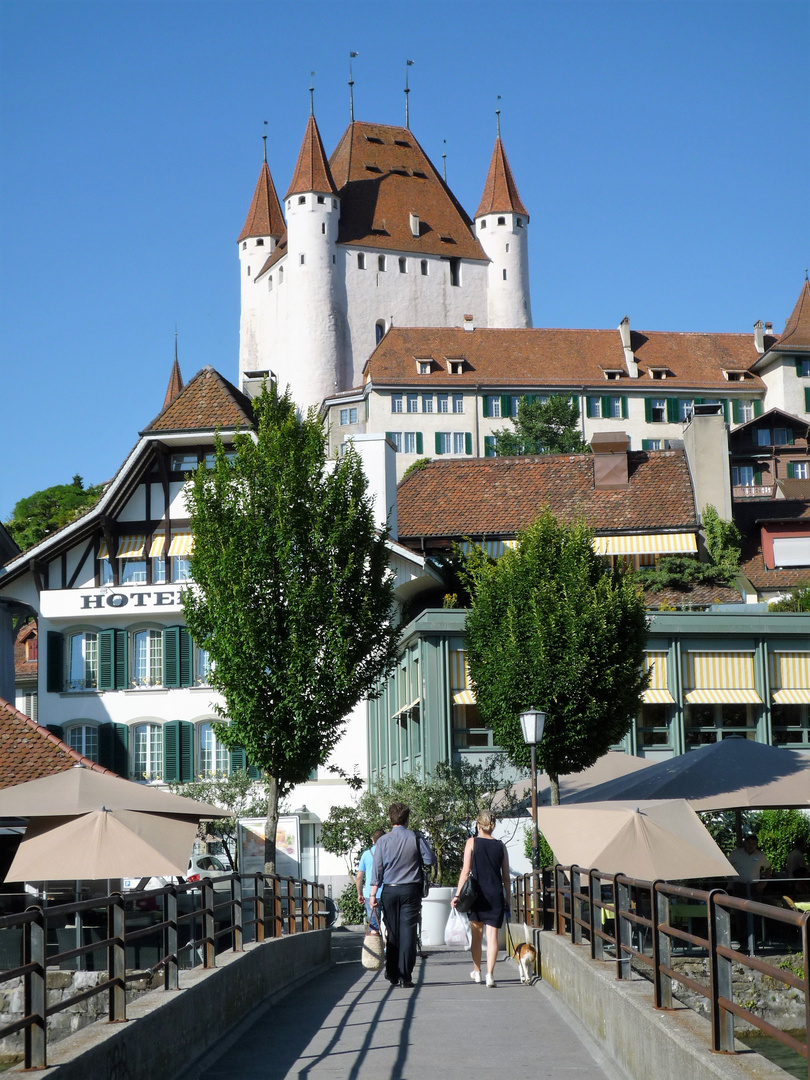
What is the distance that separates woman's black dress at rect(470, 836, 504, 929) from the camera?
12.9m

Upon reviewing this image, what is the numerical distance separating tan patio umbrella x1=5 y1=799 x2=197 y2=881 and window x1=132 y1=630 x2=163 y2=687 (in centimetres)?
2083

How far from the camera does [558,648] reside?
2253 cm

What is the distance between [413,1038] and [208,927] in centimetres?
197

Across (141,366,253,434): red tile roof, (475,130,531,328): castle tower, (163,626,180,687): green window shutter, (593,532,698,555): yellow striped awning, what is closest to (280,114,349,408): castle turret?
(475,130,531,328): castle tower

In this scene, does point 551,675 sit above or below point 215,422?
below

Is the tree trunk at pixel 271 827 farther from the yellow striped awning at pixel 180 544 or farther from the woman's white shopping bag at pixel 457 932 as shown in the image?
the yellow striped awning at pixel 180 544

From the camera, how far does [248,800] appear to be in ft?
109

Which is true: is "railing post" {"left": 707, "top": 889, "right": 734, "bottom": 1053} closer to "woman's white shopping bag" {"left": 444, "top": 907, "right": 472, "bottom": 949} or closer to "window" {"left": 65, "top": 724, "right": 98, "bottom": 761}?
"woman's white shopping bag" {"left": 444, "top": 907, "right": 472, "bottom": 949}

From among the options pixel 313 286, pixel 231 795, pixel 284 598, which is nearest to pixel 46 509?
pixel 313 286

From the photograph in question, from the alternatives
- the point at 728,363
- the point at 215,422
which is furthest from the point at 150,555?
the point at 728,363

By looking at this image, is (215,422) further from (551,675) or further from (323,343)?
(323,343)

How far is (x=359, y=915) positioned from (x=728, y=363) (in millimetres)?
69109

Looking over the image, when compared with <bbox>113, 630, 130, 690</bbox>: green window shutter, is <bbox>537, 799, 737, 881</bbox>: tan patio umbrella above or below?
below

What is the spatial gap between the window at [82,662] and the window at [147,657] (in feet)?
3.07
